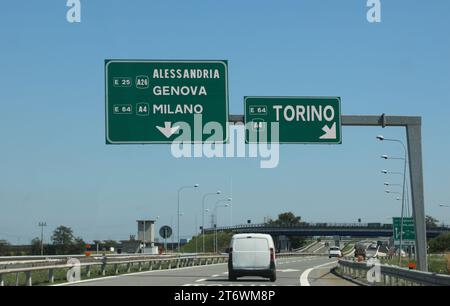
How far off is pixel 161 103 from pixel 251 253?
22.7ft

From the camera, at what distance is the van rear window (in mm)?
31125

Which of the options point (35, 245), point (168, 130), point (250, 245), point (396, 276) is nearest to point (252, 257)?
point (250, 245)

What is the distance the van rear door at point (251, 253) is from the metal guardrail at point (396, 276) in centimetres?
390

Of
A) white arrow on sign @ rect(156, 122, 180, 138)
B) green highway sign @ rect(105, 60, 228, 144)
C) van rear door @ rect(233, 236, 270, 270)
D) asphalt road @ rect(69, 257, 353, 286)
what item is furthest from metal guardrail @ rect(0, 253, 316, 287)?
van rear door @ rect(233, 236, 270, 270)

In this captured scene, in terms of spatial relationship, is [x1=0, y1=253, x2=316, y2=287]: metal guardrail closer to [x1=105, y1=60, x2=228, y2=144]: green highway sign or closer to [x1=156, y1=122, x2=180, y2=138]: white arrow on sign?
[x1=105, y1=60, x2=228, y2=144]: green highway sign

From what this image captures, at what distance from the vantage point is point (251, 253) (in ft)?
102

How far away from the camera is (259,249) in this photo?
3114 centimetres

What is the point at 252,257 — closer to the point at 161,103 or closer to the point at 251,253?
the point at 251,253

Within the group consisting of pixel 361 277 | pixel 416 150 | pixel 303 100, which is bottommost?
pixel 361 277
